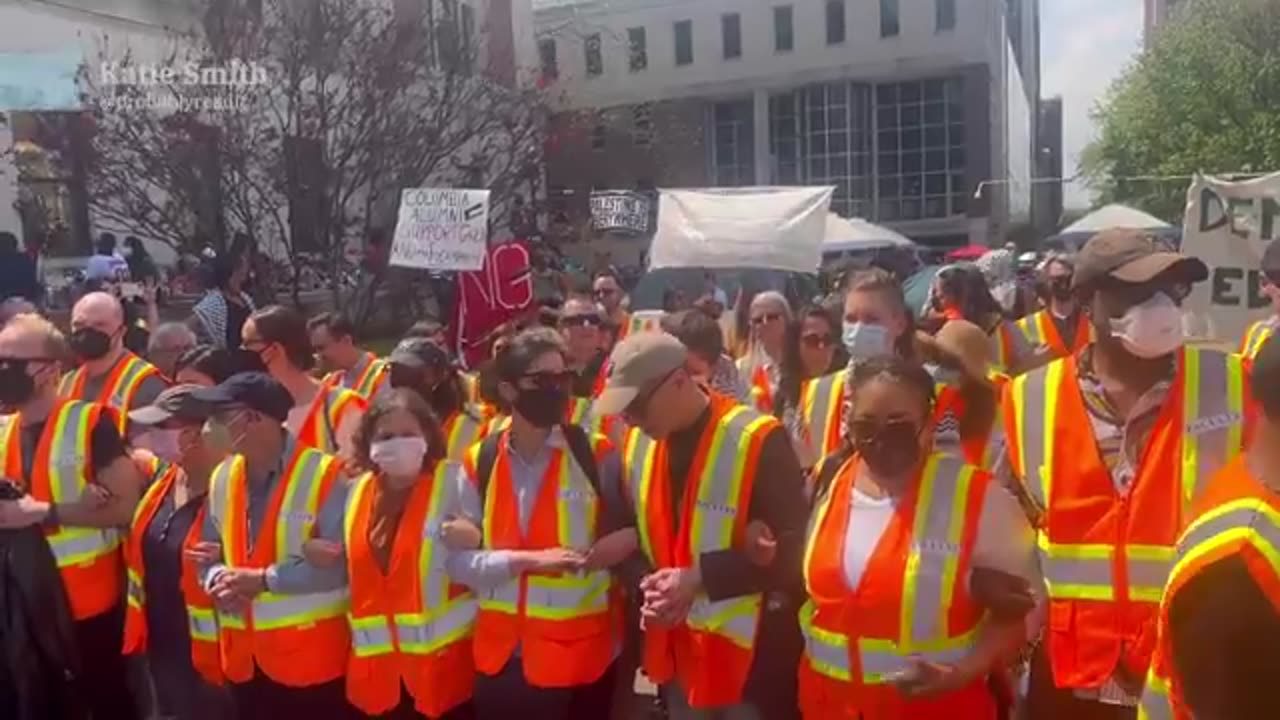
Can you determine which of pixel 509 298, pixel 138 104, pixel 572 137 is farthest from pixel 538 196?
pixel 509 298

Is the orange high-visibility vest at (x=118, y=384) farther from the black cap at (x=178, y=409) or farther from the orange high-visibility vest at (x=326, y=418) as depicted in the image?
the black cap at (x=178, y=409)

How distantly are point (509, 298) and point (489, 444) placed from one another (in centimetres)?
554

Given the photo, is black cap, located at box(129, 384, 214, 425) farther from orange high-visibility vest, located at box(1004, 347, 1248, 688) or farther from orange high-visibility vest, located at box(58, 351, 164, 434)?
orange high-visibility vest, located at box(1004, 347, 1248, 688)

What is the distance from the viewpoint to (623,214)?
13172 millimetres

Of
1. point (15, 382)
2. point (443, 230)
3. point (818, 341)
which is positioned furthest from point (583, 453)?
point (443, 230)

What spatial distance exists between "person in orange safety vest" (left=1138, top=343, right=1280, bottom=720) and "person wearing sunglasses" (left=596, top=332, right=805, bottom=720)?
1690mm

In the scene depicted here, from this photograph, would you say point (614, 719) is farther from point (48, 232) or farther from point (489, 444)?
point (48, 232)

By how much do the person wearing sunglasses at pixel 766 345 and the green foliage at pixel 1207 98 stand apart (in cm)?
2682

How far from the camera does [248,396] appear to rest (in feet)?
13.4

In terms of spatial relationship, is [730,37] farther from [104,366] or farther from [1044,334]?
[104,366]

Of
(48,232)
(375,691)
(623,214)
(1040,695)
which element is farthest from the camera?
(48,232)

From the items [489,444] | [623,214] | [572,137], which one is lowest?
[489,444]

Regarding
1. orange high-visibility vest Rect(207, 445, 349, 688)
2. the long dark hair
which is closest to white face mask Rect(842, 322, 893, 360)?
the long dark hair

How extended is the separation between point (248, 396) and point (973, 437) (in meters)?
2.43
